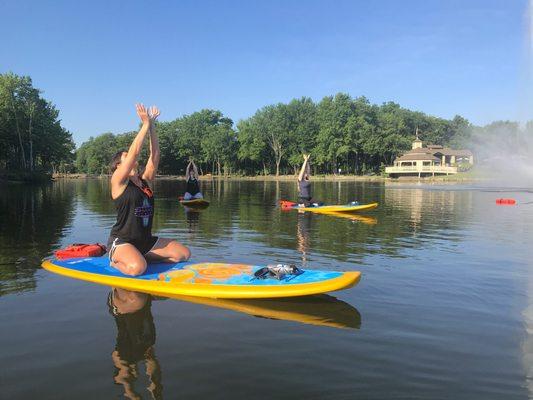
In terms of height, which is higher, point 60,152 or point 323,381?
point 60,152

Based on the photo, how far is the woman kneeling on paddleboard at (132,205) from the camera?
7461 mm

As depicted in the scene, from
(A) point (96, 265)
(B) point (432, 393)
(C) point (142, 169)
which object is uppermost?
(C) point (142, 169)

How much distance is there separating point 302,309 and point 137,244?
10.9 feet

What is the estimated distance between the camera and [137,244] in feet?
26.8

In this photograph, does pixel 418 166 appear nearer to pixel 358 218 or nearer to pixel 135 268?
pixel 358 218

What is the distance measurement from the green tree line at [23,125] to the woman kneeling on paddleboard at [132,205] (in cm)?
6569

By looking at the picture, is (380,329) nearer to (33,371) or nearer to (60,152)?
(33,371)

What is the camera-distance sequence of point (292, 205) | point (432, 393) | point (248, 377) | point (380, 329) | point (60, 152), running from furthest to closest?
1. point (60, 152)
2. point (292, 205)
3. point (380, 329)
4. point (248, 377)
5. point (432, 393)

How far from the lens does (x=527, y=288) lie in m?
8.32

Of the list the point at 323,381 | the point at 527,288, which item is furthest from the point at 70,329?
the point at 527,288

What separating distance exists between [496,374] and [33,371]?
5.17m

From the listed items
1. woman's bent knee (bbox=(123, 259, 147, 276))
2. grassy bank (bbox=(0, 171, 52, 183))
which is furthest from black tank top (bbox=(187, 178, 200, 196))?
grassy bank (bbox=(0, 171, 52, 183))

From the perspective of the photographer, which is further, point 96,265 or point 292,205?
point 292,205

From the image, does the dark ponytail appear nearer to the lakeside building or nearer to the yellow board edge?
the yellow board edge
